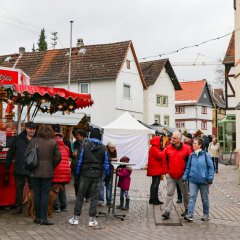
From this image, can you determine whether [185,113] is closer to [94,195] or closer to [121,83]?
[121,83]

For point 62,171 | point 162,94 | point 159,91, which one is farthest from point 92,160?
point 162,94

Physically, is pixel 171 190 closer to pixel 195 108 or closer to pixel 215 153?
pixel 215 153

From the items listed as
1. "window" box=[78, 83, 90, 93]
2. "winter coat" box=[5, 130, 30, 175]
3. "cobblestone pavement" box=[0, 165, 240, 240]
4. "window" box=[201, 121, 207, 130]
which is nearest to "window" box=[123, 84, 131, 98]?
"window" box=[78, 83, 90, 93]

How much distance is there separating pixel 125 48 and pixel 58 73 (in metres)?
6.00

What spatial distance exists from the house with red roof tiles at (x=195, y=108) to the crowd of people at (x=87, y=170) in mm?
54702

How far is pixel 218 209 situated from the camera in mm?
11141

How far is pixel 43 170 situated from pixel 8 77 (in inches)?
183

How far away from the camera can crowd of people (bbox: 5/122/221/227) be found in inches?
343

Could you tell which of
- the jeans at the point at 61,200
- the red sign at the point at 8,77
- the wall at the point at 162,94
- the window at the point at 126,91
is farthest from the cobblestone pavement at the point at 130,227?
the wall at the point at 162,94

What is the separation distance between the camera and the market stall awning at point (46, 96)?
10.2 meters

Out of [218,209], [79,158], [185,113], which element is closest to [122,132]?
[218,209]

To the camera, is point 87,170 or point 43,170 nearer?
point 43,170

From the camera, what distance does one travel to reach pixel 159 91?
46.1 metres

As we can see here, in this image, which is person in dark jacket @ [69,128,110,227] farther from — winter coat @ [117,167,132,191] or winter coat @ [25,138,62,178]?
winter coat @ [117,167,132,191]
